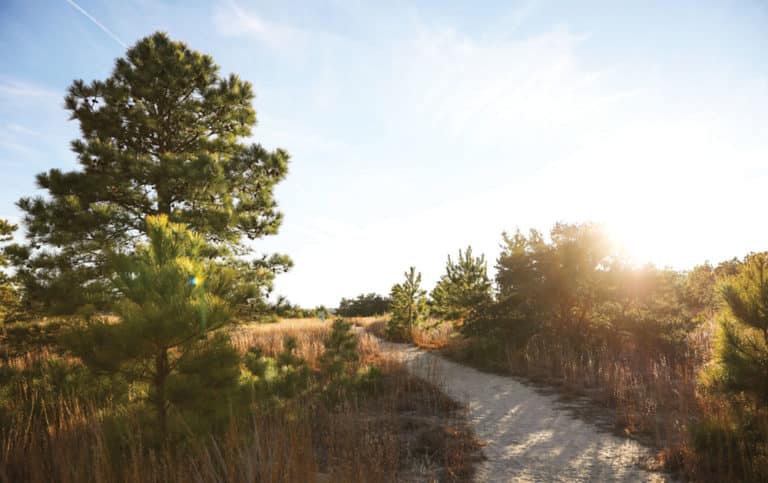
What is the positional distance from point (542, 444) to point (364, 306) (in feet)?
117

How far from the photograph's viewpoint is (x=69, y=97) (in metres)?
9.53

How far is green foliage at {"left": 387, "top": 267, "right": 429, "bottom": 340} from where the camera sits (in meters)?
16.3

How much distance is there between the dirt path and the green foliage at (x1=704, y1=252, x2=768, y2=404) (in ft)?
3.92

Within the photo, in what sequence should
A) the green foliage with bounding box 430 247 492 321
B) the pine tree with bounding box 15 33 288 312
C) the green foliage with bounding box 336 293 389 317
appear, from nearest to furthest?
the pine tree with bounding box 15 33 288 312, the green foliage with bounding box 430 247 492 321, the green foliage with bounding box 336 293 389 317

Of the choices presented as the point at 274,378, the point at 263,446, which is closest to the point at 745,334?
the point at 263,446

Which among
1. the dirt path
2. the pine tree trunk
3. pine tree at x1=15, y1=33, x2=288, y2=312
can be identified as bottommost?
the dirt path

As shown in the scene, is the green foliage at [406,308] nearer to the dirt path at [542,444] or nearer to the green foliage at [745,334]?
the dirt path at [542,444]

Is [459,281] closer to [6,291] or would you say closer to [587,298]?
[587,298]

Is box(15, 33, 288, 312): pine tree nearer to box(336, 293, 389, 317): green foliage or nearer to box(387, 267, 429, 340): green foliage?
box(387, 267, 429, 340): green foliage

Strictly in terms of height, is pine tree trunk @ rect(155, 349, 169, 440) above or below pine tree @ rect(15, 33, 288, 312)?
below

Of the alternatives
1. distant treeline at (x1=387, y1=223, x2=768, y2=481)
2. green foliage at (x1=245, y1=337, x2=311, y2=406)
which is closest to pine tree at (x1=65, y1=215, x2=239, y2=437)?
green foliage at (x1=245, y1=337, x2=311, y2=406)

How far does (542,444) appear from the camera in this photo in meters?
4.65

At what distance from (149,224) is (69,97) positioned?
959cm

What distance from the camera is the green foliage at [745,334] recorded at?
345cm
